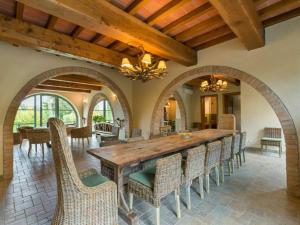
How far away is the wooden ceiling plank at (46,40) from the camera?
2.62 m

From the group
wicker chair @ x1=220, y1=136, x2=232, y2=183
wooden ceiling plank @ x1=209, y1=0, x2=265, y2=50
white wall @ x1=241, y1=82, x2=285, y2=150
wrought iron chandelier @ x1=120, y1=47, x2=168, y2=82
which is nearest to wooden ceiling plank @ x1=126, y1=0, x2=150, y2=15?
wrought iron chandelier @ x1=120, y1=47, x2=168, y2=82

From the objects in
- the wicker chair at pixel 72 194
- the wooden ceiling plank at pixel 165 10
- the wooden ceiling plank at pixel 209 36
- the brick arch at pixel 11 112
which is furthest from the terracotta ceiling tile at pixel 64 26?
the wooden ceiling plank at pixel 209 36

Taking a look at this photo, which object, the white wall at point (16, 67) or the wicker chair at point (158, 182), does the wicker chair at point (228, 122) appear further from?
the white wall at point (16, 67)

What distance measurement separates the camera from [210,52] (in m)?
3.75

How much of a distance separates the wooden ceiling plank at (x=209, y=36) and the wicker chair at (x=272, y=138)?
386 cm

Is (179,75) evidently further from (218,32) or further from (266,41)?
(266,41)

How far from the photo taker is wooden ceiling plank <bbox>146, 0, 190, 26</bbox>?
2.24m

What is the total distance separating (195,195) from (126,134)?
361 cm

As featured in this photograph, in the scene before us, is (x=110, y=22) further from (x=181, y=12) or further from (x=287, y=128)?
(x=287, y=128)

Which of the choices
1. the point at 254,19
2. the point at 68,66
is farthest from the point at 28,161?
the point at 254,19

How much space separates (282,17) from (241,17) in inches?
51.5

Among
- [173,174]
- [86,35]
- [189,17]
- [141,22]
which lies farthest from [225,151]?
[86,35]

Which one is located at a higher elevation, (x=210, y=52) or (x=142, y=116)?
(x=210, y=52)

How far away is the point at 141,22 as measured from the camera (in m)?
2.63
